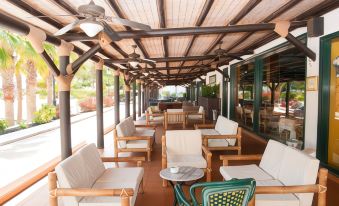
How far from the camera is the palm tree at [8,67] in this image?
7.72 m

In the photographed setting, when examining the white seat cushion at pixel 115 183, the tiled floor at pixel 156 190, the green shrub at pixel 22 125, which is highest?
the white seat cushion at pixel 115 183

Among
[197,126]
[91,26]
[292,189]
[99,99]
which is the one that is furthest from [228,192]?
[99,99]

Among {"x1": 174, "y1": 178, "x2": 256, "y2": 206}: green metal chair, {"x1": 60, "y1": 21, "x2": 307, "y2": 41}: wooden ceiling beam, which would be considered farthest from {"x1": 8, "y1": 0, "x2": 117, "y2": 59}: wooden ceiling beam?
{"x1": 174, "y1": 178, "x2": 256, "y2": 206}: green metal chair

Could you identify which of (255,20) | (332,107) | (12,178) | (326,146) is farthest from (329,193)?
(12,178)

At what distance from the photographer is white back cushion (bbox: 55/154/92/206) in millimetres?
2742

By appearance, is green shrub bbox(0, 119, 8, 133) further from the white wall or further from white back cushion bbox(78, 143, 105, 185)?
the white wall

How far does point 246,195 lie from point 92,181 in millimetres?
2178

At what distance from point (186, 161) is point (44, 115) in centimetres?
1220

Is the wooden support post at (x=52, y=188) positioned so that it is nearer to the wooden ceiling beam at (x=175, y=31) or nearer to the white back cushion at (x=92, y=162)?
the white back cushion at (x=92, y=162)

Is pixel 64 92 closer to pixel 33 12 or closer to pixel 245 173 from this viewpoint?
pixel 33 12

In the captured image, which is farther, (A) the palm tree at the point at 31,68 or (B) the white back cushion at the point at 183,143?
(A) the palm tree at the point at 31,68

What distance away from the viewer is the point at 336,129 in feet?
14.7

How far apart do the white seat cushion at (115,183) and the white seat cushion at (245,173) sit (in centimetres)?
138

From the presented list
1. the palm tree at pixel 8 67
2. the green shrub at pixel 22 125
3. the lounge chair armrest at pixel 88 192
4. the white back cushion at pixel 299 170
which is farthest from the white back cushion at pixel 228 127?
the green shrub at pixel 22 125
